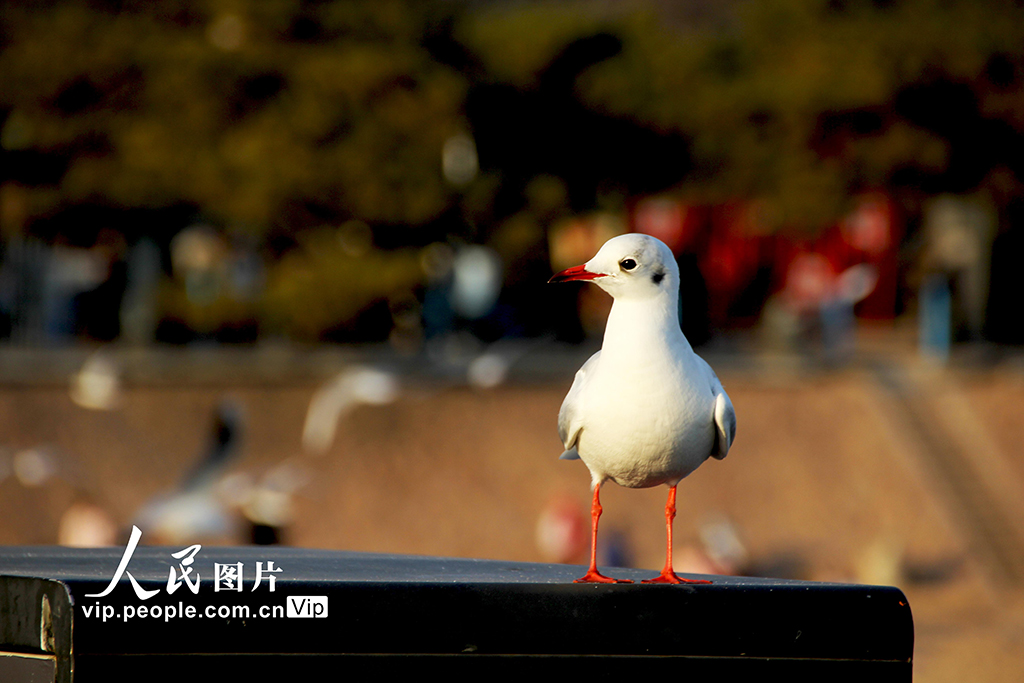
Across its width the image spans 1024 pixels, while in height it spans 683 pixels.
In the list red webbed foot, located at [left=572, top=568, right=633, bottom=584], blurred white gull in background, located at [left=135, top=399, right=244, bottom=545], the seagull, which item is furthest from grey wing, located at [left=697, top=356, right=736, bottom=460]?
blurred white gull in background, located at [left=135, top=399, right=244, bottom=545]

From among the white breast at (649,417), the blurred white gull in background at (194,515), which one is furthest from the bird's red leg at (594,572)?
the blurred white gull in background at (194,515)

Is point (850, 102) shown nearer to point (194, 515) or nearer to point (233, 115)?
point (233, 115)

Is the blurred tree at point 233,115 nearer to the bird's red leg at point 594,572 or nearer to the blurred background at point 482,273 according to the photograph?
the blurred background at point 482,273

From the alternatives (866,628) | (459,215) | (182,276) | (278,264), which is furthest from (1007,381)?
(866,628)

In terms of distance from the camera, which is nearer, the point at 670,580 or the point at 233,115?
the point at 670,580

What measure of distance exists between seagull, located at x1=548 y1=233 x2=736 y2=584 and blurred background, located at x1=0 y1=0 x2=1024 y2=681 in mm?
10666

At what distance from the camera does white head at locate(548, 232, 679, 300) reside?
11.6 feet

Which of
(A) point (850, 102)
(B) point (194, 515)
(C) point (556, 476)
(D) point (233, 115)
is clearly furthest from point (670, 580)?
(A) point (850, 102)

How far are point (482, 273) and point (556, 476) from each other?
6.75 m

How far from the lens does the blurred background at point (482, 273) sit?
18531mm

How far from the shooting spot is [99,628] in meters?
3.00

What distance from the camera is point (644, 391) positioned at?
347 cm

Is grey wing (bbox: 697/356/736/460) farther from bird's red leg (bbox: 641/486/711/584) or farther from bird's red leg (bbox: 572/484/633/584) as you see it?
bird's red leg (bbox: 572/484/633/584)

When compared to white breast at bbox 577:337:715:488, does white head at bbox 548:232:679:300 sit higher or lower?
higher
